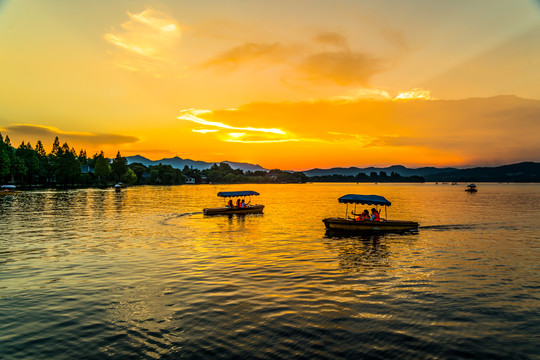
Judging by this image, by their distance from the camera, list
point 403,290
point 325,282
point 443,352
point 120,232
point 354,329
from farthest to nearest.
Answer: point 120,232 < point 325,282 < point 403,290 < point 354,329 < point 443,352

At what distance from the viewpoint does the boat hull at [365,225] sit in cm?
4038

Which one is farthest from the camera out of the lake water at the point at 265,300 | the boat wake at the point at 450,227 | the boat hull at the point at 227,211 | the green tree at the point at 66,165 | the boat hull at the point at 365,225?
the green tree at the point at 66,165

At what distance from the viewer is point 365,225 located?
40750 mm

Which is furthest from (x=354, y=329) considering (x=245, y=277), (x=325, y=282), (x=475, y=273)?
(x=475, y=273)

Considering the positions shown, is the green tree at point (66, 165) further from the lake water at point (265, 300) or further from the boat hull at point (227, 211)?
the lake water at point (265, 300)

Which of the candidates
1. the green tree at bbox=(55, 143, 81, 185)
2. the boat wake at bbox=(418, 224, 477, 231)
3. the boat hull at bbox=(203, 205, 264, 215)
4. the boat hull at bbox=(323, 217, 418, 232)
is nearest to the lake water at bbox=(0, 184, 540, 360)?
the boat hull at bbox=(323, 217, 418, 232)

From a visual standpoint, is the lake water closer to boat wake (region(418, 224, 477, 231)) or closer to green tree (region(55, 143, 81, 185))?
boat wake (region(418, 224, 477, 231))

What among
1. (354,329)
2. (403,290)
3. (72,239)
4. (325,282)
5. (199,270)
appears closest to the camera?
(354,329)

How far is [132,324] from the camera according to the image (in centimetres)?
1370

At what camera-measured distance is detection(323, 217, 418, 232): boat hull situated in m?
40.4

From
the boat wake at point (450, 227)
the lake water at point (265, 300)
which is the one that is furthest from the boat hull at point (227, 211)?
the boat wake at point (450, 227)

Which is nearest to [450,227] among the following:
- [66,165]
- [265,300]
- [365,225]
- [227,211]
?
[365,225]

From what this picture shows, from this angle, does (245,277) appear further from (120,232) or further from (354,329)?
(120,232)

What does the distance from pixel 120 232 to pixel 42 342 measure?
2959cm
